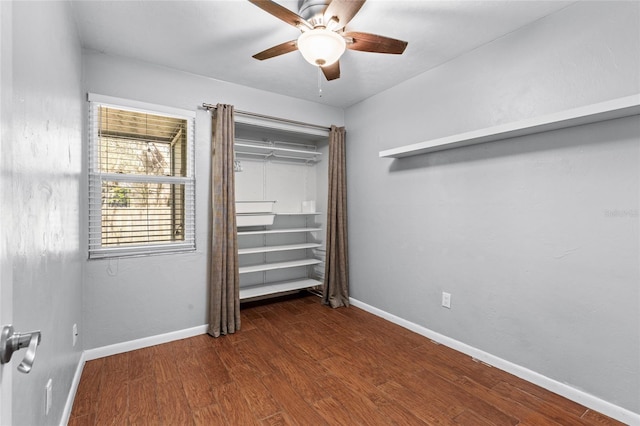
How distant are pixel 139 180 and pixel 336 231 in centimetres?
215

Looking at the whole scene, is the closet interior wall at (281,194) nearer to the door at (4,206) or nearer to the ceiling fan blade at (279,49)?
the ceiling fan blade at (279,49)

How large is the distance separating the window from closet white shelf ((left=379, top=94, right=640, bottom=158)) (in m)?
2.18

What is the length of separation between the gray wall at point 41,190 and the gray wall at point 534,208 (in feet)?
8.71

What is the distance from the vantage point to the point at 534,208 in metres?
2.14

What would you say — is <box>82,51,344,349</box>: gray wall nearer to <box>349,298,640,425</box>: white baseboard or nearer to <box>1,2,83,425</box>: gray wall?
<box>1,2,83,425</box>: gray wall

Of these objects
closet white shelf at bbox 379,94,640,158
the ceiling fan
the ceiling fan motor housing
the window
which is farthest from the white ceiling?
closet white shelf at bbox 379,94,640,158

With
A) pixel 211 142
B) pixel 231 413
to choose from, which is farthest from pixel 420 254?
pixel 211 142

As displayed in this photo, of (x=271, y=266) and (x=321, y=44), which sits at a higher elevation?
(x=321, y=44)

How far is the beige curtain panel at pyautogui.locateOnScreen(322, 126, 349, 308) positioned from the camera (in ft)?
12.2

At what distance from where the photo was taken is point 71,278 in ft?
6.33

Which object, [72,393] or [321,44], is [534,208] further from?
[72,393]

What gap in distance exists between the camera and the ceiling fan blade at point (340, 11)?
1610mm

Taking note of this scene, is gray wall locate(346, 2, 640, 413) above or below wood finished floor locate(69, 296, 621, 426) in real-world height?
above

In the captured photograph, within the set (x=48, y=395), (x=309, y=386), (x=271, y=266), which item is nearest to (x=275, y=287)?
(x=271, y=266)
